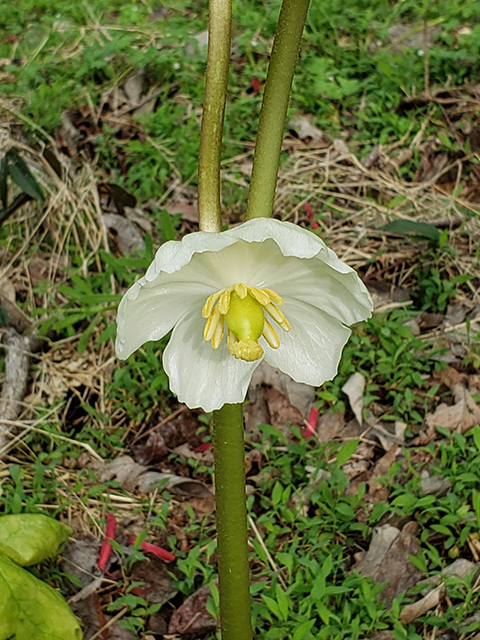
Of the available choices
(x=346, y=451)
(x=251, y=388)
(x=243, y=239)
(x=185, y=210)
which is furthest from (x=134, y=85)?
(x=243, y=239)

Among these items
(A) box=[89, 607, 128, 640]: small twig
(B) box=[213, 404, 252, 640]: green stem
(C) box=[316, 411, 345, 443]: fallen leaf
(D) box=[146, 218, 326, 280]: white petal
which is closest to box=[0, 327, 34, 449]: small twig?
(A) box=[89, 607, 128, 640]: small twig

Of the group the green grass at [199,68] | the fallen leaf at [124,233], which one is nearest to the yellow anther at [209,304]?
the fallen leaf at [124,233]

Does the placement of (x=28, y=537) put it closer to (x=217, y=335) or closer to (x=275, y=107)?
(x=217, y=335)

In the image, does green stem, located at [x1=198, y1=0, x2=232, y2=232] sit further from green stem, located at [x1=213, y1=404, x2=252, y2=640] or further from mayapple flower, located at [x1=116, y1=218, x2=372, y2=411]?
green stem, located at [x1=213, y1=404, x2=252, y2=640]

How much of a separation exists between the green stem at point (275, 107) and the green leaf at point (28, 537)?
0.72 metres

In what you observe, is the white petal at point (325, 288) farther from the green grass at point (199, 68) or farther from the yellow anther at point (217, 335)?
the green grass at point (199, 68)

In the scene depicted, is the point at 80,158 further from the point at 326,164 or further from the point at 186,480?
the point at 186,480

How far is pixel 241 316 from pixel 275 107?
1.02 feet

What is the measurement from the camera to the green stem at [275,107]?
1.04 meters

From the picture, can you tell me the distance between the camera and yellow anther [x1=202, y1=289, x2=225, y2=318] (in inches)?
38.6

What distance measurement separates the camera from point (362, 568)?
1487mm

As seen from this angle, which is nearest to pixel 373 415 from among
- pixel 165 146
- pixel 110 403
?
pixel 110 403

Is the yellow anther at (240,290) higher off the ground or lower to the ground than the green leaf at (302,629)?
higher

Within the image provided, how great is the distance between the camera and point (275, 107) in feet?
3.44
